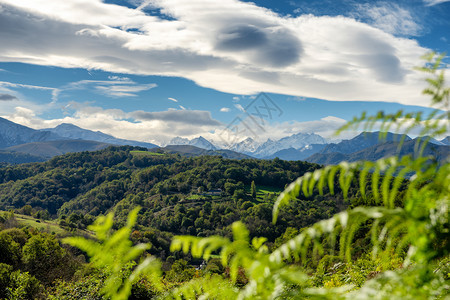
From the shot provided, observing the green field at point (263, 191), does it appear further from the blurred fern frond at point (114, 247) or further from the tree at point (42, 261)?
the blurred fern frond at point (114, 247)

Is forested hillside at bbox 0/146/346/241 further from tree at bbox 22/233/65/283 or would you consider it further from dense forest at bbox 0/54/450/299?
tree at bbox 22/233/65/283

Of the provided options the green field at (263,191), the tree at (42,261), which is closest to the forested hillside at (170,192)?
the green field at (263,191)

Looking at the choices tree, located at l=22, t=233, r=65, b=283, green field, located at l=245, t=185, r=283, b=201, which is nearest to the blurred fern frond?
tree, located at l=22, t=233, r=65, b=283

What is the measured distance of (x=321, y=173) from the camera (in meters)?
1.29

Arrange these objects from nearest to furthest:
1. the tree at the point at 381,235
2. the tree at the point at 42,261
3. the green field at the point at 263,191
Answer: the tree at the point at 381,235, the tree at the point at 42,261, the green field at the point at 263,191

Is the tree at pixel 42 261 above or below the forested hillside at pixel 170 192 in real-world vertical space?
above

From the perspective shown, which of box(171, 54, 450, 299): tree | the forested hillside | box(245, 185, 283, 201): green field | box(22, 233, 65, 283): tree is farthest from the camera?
box(245, 185, 283, 201): green field

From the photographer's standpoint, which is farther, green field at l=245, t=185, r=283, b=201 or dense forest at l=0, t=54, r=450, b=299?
green field at l=245, t=185, r=283, b=201

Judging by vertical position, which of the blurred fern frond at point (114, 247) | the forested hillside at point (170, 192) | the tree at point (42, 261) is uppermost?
the blurred fern frond at point (114, 247)

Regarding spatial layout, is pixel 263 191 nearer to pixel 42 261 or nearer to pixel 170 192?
pixel 170 192

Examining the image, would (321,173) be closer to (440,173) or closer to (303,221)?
(440,173)

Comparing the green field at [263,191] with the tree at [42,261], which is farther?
the green field at [263,191]

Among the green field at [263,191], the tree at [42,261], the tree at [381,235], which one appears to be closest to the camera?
the tree at [381,235]

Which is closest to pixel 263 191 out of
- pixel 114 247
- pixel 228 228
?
pixel 228 228
